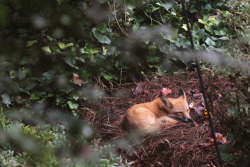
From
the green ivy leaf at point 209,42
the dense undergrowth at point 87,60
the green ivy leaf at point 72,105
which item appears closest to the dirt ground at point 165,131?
the dense undergrowth at point 87,60

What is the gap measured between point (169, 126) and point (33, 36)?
2420 mm

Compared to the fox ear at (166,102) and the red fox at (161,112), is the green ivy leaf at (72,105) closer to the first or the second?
the red fox at (161,112)

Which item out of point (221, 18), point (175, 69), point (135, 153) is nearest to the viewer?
point (135, 153)

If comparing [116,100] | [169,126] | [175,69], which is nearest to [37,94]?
[116,100]

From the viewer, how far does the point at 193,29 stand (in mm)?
4180

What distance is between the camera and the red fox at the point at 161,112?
3070mm

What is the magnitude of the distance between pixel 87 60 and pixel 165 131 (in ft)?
3.41

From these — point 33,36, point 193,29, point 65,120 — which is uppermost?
point 33,36

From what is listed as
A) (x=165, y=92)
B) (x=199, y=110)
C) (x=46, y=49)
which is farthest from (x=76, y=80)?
(x=46, y=49)

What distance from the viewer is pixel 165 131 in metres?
3.09

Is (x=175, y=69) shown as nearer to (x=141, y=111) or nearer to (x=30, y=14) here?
(x=141, y=111)

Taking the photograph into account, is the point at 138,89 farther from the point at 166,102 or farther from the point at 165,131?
the point at 165,131

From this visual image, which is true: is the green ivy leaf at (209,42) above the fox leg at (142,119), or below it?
above

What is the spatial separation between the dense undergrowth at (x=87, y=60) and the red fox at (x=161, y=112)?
39 cm
